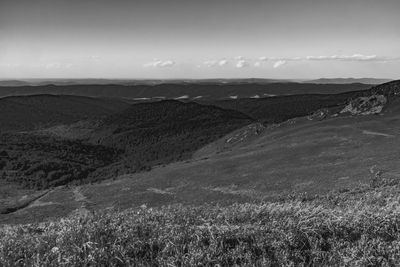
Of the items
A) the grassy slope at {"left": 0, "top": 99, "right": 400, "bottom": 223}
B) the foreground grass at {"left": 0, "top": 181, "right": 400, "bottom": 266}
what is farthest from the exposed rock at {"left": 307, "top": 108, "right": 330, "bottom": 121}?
the foreground grass at {"left": 0, "top": 181, "right": 400, "bottom": 266}

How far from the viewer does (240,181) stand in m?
77.5

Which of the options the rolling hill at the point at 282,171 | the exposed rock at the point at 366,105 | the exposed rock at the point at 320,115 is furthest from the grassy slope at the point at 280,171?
the exposed rock at the point at 320,115

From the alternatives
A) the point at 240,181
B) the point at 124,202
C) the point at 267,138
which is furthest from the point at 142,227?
the point at 267,138

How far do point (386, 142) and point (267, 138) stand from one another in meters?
64.0

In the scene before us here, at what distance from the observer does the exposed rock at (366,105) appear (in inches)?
4947

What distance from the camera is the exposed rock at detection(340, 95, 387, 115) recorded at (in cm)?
12566

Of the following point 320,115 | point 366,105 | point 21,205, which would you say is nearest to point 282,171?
point 366,105

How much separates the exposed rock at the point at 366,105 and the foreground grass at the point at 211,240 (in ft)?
405

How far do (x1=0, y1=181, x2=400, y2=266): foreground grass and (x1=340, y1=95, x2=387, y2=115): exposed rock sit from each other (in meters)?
123

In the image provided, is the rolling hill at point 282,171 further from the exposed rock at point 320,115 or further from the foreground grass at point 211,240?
the foreground grass at point 211,240

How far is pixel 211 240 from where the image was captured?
6.80m

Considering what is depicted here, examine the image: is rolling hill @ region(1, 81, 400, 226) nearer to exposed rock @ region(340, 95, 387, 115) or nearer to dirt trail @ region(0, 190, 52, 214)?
exposed rock @ region(340, 95, 387, 115)

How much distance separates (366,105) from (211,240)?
448 ft

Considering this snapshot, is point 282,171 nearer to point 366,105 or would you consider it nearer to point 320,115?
point 366,105
